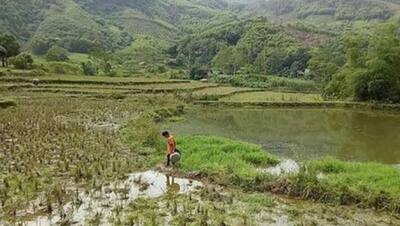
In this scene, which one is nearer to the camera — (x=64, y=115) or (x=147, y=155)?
(x=147, y=155)

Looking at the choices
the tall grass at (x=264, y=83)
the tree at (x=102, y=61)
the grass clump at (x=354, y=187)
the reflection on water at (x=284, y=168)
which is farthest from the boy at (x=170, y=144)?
the tree at (x=102, y=61)

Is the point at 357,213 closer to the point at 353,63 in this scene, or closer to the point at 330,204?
the point at 330,204

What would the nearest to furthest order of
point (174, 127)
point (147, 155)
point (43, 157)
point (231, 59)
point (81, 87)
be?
1. point (43, 157)
2. point (147, 155)
3. point (174, 127)
4. point (81, 87)
5. point (231, 59)

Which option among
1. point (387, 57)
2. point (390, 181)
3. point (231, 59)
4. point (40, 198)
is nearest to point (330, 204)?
point (390, 181)

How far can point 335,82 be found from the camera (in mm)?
37594

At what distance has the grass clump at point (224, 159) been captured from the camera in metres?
12.0

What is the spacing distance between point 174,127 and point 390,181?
1302 centimetres

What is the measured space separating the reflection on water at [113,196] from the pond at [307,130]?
166 inches

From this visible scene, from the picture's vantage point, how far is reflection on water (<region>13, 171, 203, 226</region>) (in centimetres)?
892

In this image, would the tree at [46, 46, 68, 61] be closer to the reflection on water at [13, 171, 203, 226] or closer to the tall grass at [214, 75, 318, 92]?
the tall grass at [214, 75, 318, 92]

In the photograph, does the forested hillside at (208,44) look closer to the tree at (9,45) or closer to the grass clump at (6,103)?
the tree at (9,45)

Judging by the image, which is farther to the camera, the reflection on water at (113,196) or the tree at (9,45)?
the tree at (9,45)

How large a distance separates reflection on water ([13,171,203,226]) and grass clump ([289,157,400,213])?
2.56 metres

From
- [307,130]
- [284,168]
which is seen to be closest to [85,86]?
[307,130]
